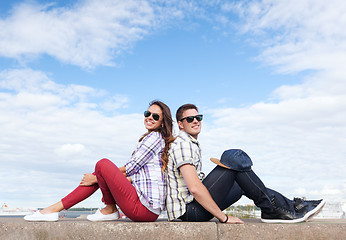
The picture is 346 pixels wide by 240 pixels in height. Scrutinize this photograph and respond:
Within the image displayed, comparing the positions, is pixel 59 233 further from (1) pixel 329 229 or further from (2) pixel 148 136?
(1) pixel 329 229

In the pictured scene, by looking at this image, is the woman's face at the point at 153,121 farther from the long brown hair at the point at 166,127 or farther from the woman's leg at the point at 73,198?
the woman's leg at the point at 73,198

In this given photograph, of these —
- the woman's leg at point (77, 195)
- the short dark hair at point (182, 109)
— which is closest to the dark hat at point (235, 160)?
the short dark hair at point (182, 109)

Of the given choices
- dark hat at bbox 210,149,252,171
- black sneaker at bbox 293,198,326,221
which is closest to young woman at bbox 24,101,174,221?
dark hat at bbox 210,149,252,171

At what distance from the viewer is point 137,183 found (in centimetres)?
407

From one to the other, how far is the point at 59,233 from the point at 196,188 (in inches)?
64.0

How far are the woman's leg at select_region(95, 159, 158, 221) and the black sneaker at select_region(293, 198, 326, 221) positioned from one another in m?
1.80

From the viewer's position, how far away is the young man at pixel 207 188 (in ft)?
12.5

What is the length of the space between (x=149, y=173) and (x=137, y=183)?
19 centimetres

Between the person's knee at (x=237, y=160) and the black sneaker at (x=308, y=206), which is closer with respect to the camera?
the person's knee at (x=237, y=160)

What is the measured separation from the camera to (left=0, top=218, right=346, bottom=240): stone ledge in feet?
12.6

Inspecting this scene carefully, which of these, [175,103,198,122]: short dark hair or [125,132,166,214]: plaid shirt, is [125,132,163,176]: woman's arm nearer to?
[125,132,166,214]: plaid shirt

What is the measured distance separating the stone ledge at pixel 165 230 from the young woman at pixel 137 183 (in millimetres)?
193

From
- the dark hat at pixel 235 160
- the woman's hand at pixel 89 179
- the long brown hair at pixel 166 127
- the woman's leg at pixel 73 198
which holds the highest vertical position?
the long brown hair at pixel 166 127

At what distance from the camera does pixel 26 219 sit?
4387mm
